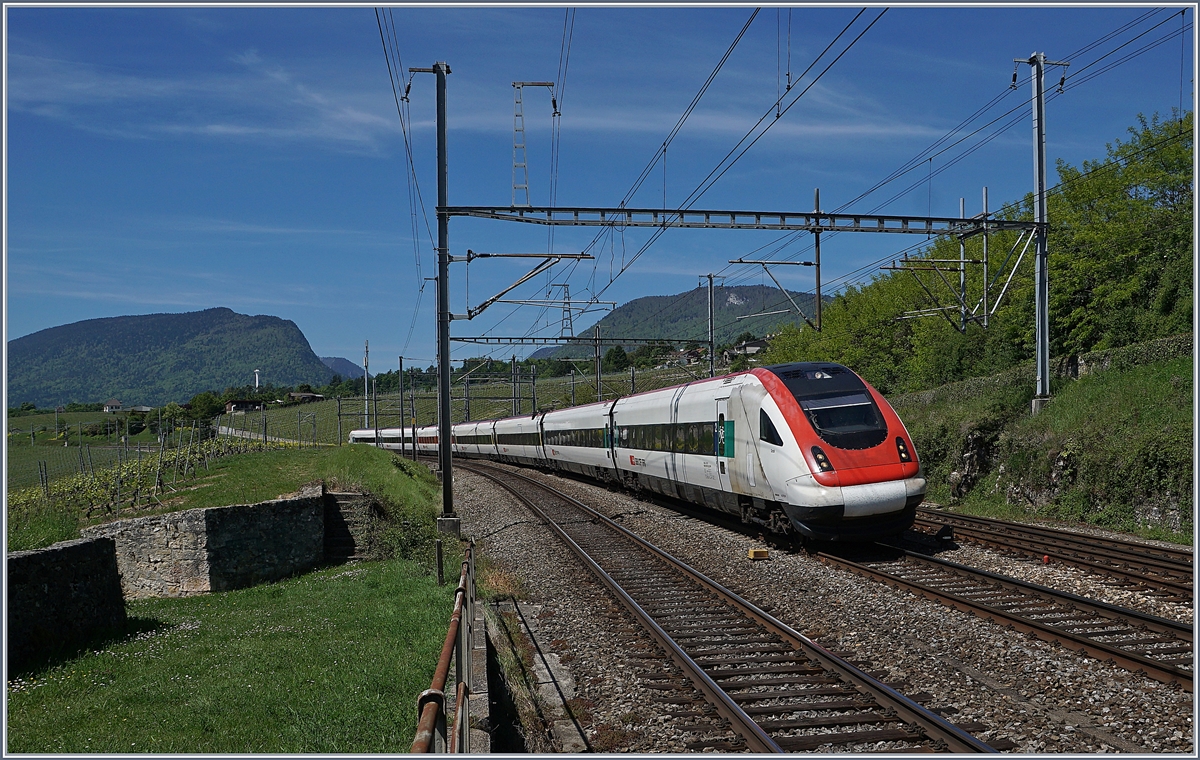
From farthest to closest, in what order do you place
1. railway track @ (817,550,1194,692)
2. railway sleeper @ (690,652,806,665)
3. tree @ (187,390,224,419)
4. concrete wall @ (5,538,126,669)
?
1. tree @ (187,390,224,419)
2. concrete wall @ (5,538,126,669)
3. railway sleeper @ (690,652,806,665)
4. railway track @ (817,550,1194,692)

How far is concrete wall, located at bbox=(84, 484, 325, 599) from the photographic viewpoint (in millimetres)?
14930

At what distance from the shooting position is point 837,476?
12.9 metres

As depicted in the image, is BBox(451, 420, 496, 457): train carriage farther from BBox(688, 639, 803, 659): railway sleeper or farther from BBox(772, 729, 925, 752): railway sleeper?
BBox(772, 729, 925, 752): railway sleeper

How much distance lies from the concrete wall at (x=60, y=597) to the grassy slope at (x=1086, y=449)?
651 inches

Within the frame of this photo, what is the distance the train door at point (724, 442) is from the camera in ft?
53.1

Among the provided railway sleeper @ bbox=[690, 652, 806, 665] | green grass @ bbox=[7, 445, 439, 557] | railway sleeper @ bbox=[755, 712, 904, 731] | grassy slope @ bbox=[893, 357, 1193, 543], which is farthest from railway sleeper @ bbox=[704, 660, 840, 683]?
grassy slope @ bbox=[893, 357, 1193, 543]

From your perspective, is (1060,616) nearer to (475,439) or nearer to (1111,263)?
(1111,263)

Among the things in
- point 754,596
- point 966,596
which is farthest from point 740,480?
point 966,596

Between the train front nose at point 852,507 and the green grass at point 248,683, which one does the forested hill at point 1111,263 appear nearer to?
the train front nose at point 852,507

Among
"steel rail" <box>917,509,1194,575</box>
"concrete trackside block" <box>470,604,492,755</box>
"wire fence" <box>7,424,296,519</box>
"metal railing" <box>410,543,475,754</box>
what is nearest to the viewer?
"metal railing" <box>410,543,475,754</box>

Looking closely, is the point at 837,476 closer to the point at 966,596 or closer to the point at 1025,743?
the point at 966,596

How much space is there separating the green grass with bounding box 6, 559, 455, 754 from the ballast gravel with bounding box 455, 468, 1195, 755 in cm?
172

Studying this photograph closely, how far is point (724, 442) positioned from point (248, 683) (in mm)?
10551

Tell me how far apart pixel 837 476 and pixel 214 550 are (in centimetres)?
1103
